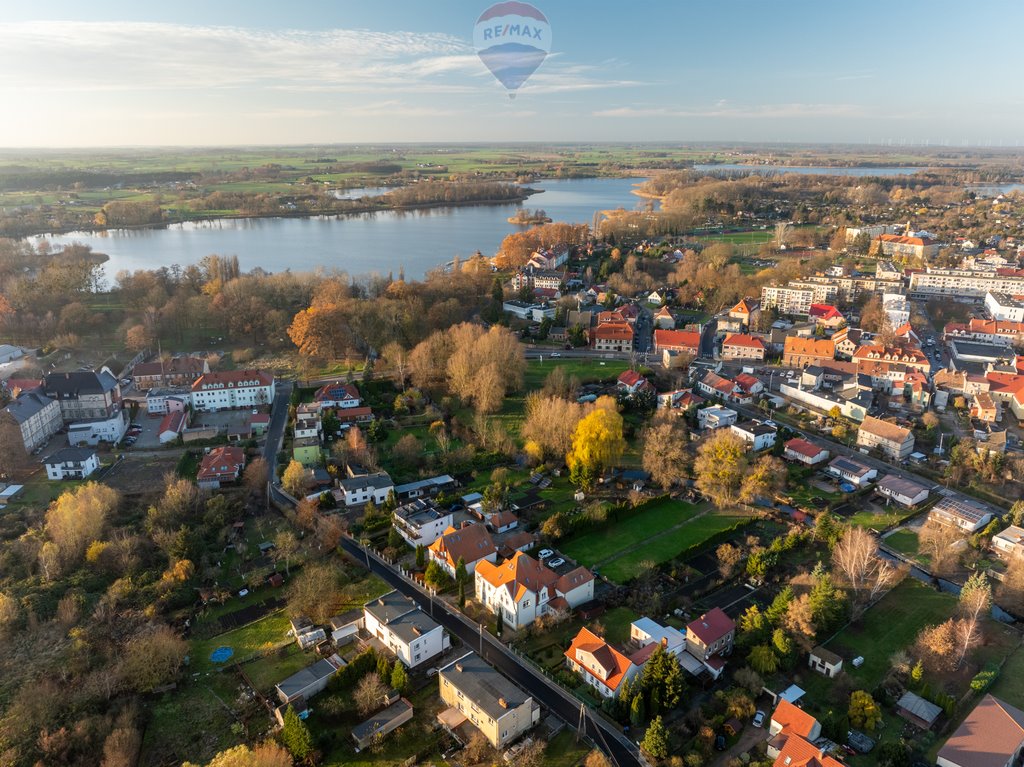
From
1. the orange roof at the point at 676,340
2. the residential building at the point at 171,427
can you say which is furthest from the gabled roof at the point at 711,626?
the orange roof at the point at 676,340

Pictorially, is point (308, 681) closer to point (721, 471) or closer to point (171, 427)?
point (721, 471)

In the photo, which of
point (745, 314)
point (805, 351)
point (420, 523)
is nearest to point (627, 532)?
point (420, 523)

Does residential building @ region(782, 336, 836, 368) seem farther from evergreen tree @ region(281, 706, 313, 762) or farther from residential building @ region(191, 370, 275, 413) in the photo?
evergreen tree @ region(281, 706, 313, 762)

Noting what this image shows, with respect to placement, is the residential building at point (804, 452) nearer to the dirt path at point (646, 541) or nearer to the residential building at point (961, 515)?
the residential building at point (961, 515)

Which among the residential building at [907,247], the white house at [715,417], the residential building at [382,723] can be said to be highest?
the residential building at [907,247]

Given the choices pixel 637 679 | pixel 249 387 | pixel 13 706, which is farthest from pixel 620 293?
pixel 13 706

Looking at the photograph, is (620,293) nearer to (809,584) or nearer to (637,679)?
(809,584)

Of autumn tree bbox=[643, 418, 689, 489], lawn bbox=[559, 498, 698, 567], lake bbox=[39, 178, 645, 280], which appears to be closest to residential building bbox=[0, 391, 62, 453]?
lawn bbox=[559, 498, 698, 567]
